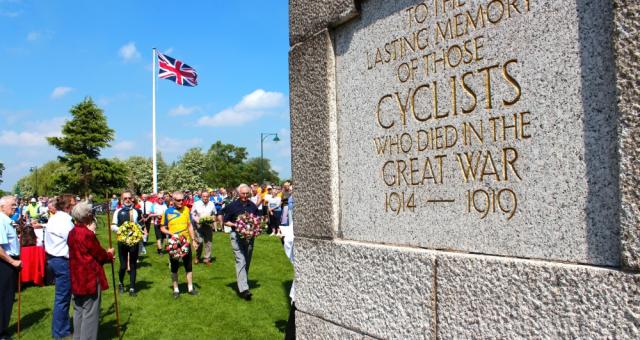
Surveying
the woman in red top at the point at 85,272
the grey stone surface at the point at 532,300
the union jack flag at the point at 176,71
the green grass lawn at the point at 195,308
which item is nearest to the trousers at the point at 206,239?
the green grass lawn at the point at 195,308

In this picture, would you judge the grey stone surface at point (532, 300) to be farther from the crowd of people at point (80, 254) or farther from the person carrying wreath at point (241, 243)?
the person carrying wreath at point (241, 243)

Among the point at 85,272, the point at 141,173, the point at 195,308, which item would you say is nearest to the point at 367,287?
the point at 85,272

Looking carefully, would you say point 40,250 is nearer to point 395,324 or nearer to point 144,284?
point 144,284

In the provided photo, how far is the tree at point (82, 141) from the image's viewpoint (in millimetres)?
49844

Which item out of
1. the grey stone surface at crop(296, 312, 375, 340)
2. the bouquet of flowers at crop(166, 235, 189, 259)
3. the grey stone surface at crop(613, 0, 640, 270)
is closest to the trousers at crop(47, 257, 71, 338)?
the bouquet of flowers at crop(166, 235, 189, 259)

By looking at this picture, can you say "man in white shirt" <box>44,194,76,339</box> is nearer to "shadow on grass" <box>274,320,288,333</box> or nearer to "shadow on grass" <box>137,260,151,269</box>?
"shadow on grass" <box>274,320,288,333</box>

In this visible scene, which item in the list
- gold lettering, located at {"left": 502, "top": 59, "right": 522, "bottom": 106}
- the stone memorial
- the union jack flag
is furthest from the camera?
the union jack flag

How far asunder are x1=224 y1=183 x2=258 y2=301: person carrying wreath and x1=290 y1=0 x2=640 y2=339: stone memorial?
487cm

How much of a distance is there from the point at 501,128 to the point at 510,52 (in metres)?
0.36

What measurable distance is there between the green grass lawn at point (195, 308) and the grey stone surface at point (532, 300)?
4309mm

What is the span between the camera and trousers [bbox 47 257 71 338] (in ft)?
20.2

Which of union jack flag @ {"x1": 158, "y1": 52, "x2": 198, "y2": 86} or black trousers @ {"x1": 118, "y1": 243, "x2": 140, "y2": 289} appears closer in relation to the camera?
black trousers @ {"x1": 118, "y1": 243, "x2": 140, "y2": 289}

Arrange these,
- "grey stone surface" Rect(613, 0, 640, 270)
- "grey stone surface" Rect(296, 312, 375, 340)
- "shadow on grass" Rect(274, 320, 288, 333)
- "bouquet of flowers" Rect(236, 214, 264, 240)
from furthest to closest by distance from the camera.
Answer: "bouquet of flowers" Rect(236, 214, 264, 240) → "shadow on grass" Rect(274, 320, 288, 333) → "grey stone surface" Rect(296, 312, 375, 340) → "grey stone surface" Rect(613, 0, 640, 270)

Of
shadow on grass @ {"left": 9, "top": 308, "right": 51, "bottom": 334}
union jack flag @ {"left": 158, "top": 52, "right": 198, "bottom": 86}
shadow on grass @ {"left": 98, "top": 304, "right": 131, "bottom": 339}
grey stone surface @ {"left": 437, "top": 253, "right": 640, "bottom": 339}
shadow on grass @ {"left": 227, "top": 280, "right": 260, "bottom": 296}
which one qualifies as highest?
union jack flag @ {"left": 158, "top": 52, "right": 198, "bottom": 86}
